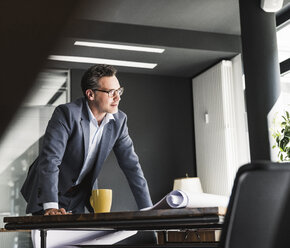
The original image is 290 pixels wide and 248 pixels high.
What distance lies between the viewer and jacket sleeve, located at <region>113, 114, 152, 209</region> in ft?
5.98

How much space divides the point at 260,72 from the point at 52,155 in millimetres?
3540

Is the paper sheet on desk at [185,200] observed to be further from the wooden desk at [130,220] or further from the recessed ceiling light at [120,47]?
the recessed ceiling light at [120,47]

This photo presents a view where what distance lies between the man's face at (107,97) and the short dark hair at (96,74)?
0.06 ft

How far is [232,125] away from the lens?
6441 mm

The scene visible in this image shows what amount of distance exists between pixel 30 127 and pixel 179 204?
5.72m

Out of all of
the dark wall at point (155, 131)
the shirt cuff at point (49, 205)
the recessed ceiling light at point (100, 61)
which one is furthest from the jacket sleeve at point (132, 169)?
the dark wall at point (155, 131)

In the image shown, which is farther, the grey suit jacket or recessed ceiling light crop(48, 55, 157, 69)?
recessed ceiling light crop(48, 55, 157, 69)

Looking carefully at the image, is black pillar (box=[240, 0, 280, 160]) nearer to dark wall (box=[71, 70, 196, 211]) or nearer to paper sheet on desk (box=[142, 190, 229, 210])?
dark wall (box=[71, 70, 196, 211])

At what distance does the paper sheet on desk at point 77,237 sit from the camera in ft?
4.53

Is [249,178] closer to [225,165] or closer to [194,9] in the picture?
[194,9]

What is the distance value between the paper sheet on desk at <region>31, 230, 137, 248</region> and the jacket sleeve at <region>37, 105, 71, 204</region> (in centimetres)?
21

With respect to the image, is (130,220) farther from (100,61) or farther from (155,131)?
(155,131)

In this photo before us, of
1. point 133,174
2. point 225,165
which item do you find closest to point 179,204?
point 133,174

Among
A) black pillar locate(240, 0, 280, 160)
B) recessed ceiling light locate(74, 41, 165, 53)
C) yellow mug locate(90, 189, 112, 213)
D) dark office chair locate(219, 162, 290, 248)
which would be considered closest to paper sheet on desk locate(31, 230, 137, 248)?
yellow mug locate(90, 189, 112, 213)
